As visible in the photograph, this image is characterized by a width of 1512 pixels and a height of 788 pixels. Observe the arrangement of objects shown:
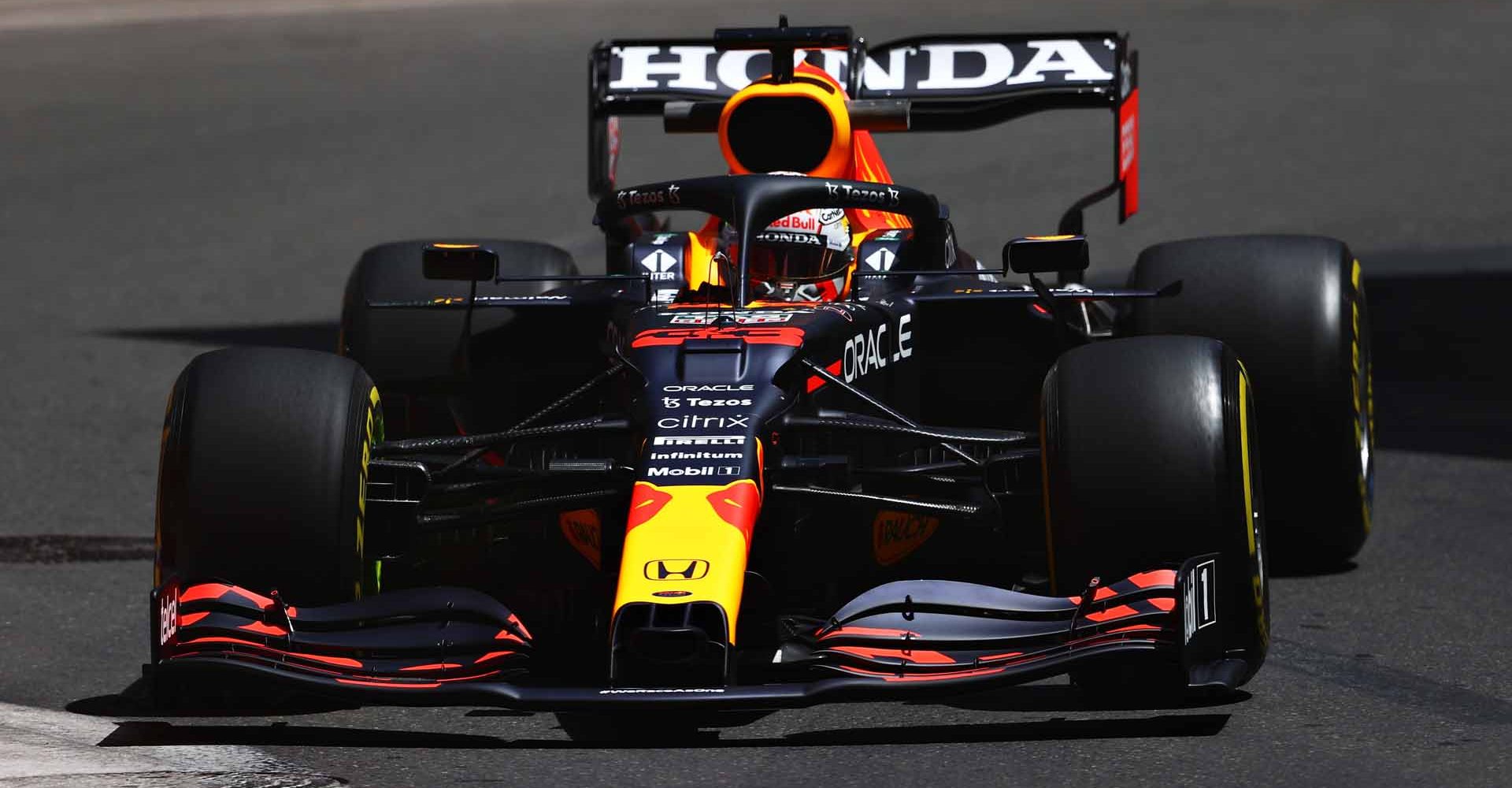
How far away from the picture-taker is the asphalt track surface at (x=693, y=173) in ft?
18.3

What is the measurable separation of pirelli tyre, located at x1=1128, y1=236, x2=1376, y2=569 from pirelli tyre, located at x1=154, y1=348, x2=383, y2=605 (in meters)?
2.78

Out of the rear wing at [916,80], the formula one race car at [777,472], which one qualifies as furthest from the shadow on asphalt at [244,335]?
the formula one race car at [777,472]

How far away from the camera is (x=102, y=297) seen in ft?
47.0

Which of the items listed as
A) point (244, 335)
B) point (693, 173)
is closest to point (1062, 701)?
point (244, 335)

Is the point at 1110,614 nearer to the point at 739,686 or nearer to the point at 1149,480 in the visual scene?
the point at 1149,480

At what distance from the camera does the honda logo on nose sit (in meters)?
5.51

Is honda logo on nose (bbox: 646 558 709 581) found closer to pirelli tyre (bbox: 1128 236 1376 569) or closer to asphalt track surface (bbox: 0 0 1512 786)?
asphalt track surface (bbox: 0 0 1512 786)

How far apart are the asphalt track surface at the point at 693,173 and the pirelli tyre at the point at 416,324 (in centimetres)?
96

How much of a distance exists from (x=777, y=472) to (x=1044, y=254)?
3.32 ft

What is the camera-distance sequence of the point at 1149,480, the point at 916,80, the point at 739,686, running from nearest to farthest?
the point at 739,686, the point at 1149,480, the point at 916,80

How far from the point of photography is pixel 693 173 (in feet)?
57.1

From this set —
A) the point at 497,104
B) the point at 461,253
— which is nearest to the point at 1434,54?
the point at 497,104

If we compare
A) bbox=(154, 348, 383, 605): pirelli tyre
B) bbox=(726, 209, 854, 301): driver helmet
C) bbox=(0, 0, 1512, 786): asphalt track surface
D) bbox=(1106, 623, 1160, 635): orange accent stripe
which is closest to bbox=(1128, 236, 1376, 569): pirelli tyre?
bbox=(0, 0, 1512, 786): asphalt track surface

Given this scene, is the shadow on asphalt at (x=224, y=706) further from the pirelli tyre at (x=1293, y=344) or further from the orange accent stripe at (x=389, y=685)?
the pirelli tyre at (x=1293, y=344)
